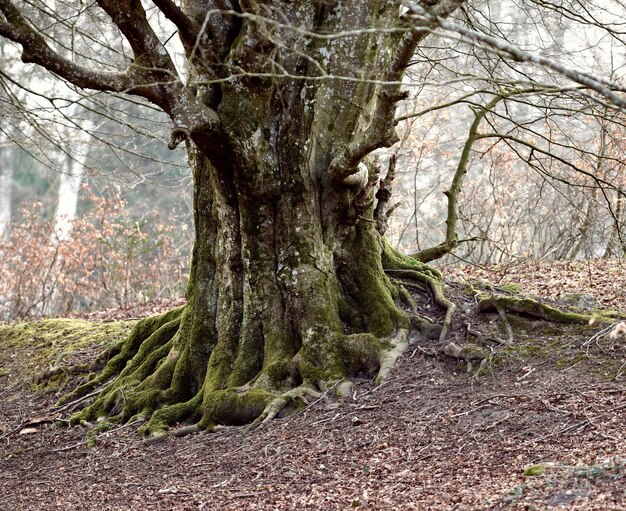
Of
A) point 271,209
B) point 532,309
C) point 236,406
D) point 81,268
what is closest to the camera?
point 236,406

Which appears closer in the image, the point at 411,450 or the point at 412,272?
the point at 411,450

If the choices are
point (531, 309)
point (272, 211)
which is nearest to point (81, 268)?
point (272, 211)

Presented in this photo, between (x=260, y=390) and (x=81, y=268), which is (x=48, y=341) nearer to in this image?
(x=81, y=268)

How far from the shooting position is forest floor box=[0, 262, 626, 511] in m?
4.16

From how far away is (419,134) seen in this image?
15.5m

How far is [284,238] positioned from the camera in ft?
21.9

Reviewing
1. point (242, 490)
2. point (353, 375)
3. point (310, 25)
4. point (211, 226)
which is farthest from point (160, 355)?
point (310, 25)

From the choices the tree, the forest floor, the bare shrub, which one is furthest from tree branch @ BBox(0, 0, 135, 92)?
the bare shrub

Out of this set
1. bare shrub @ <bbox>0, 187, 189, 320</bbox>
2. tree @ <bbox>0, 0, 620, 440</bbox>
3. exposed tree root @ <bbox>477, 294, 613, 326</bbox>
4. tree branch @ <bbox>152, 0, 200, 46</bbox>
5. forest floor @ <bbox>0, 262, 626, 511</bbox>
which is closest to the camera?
forest floor @ <bbox>0, 262, 626, 511</bbox>

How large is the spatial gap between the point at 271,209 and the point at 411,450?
2.64 m

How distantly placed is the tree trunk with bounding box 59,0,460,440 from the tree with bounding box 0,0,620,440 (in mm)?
13

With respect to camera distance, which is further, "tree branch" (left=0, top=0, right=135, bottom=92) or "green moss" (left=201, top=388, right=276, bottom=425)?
"green moss" (left=201, top=388, right=276, bottom=425)

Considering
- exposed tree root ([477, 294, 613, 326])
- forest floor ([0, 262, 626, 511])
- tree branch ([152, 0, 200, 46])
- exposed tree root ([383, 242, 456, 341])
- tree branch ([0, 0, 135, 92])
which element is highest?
tree branch ([152, 0, 200, 46])

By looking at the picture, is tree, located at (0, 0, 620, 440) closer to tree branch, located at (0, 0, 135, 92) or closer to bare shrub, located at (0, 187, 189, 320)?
tree branch, located at (0, 0, 135, 92)
